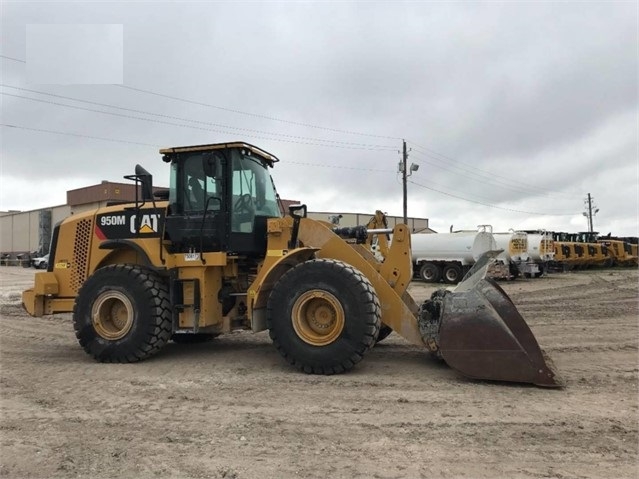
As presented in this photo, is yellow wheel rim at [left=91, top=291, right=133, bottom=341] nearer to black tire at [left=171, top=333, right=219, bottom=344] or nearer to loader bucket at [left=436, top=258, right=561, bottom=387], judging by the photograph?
black tire at [left=171, top=333, right=219, bottom=344]

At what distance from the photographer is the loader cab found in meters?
7.07

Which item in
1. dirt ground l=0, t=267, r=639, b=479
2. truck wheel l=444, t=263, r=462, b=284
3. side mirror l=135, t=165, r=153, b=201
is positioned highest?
side mirror l=135, t=165, r=153, b=201

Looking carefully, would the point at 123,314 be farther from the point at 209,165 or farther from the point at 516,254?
the point at 516,254

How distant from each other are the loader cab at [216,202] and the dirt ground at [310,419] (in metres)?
1.63

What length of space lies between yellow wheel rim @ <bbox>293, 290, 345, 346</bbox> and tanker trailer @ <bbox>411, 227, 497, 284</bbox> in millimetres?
18533

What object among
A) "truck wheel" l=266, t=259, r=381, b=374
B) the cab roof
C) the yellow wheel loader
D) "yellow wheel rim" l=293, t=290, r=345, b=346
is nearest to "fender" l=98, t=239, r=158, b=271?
the yellow wheel loader

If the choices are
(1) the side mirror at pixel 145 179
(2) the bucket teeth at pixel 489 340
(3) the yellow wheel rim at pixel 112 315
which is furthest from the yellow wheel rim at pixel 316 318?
(1) the side mirror at pixel 145 179

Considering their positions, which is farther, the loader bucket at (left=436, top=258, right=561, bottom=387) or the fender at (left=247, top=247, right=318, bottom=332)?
the fender at (left=247, top=247, right=318, bottom=332)

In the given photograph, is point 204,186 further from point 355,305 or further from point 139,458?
point 139,458

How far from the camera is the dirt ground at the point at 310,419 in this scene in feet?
12.2

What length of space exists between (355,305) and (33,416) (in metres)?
3.37

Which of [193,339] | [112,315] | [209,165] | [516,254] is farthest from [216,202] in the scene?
[516,254]

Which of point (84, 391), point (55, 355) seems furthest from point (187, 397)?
point (55, 355)

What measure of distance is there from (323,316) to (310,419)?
1777 mm
